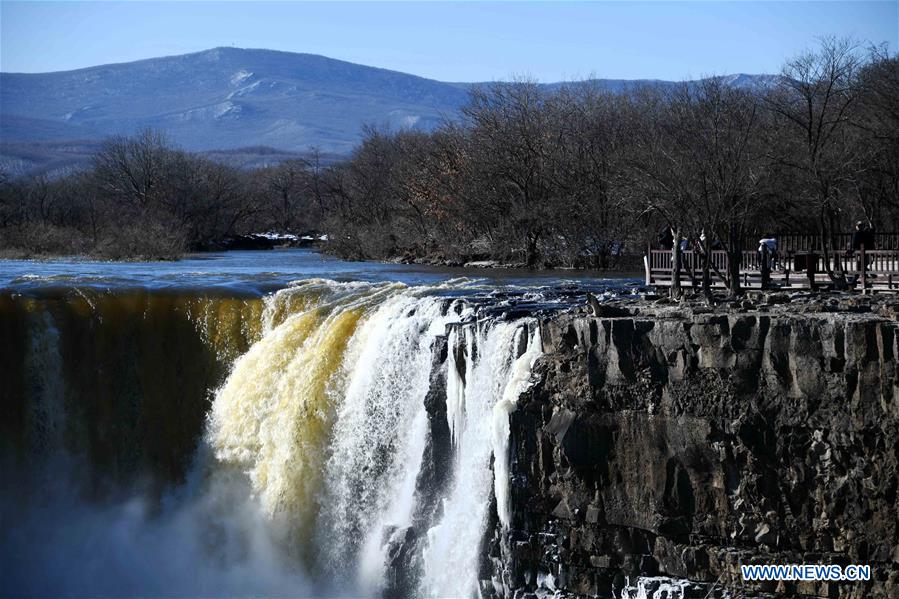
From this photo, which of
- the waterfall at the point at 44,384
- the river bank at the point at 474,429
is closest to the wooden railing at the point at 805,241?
the river bank at the point at 474,429

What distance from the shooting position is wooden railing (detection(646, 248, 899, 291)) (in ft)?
82.3

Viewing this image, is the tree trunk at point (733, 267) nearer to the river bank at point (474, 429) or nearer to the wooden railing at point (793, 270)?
the wooden railing at point (793, 270)

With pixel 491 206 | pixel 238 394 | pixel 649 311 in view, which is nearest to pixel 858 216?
pixel 491 206

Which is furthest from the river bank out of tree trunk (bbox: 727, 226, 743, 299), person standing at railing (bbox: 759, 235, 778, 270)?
person standing at railing (bbox: 759, 235, 778, 270)

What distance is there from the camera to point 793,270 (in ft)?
96.6

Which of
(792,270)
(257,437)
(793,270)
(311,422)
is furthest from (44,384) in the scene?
(792,270)

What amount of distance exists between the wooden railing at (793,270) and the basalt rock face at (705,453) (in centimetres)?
754

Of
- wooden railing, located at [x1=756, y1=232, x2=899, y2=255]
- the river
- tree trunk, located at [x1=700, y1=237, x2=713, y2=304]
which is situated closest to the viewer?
the river

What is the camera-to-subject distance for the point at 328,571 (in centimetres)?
2183

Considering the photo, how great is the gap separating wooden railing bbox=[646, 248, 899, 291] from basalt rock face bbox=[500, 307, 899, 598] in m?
7.54

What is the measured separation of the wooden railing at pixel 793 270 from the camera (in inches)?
988

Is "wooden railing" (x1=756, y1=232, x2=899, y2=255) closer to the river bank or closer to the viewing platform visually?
the viewing platform

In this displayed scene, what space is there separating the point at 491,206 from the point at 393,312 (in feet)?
95.0

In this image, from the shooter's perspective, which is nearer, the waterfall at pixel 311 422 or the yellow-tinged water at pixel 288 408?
the waterfall at pixel 311 422
